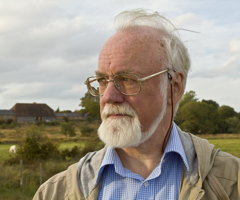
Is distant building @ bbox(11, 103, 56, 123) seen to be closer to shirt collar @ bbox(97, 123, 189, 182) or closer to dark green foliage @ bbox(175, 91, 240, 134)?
dark green foliage @ bbox(175, 91, 240, 134)

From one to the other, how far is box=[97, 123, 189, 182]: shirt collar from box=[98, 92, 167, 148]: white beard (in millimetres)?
116

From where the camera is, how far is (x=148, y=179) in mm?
3133

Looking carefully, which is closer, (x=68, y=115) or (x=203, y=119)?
(x=203, y=119)

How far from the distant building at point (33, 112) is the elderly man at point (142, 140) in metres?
93.3

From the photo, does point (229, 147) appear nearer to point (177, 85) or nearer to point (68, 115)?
point (177, 85)

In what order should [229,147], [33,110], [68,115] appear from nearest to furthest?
[229,147], [33,110], [68,115]

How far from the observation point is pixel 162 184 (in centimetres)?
313

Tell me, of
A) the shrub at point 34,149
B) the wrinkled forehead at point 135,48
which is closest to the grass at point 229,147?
the shrub at point 34,149

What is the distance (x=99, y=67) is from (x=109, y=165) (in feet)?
2.41

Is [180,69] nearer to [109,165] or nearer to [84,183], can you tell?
[109,165]

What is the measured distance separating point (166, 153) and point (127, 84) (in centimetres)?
58

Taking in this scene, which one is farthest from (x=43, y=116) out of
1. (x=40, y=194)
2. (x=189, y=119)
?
(x=40, y=194)

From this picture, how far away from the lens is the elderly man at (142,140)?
10.1 feet

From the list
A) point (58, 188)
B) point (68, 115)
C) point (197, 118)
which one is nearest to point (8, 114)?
point (68, 115)
